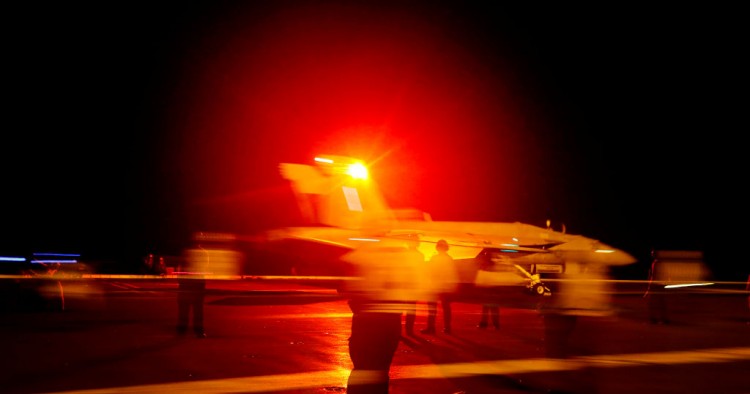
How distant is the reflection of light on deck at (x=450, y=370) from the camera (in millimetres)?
6328

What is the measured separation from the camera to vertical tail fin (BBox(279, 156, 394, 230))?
13.0 feet

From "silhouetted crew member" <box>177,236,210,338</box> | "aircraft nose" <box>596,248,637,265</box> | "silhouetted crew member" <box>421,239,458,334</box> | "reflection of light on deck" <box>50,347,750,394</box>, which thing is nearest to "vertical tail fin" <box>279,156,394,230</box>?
"aircraft nose" <box>596,248,637,265</box>

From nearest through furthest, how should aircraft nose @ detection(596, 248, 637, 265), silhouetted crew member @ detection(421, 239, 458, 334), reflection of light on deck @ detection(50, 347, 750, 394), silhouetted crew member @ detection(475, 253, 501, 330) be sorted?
1. aircraft nose @ detection(596, 248, 637, 265)
2. reflection of light on deck @ detection(50, 347, 750, 394)
3. silhouetted crew member @ detection(421, 239, 458, 334)
4. silhouetted crew member @ detection(475, 253, 501, 330)

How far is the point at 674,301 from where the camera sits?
72.6 feet

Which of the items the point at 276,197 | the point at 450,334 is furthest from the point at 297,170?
the point at 450,334

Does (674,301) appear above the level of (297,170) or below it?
below

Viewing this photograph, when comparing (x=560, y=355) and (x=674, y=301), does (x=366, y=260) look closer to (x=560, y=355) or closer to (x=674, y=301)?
(x=560, y=355)

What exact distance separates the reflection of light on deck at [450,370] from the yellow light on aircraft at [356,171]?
313cm

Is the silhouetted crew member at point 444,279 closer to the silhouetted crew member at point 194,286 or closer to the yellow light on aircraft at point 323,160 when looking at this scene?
the silhouetted crew member at point 194,286

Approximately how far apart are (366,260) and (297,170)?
2.66 feet

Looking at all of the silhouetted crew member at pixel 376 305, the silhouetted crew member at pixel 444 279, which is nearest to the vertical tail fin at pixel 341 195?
the silhouetted crew member at pixel 376 305

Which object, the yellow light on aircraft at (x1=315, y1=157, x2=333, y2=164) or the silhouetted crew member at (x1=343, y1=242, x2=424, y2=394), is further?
the yellow light on aircraft at (x1=315, y1=157, x2=333, y2=164)

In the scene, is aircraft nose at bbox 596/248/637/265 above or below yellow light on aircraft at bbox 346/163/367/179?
below

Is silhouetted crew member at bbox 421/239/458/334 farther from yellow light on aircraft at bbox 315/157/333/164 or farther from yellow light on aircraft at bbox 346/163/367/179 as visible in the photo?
yellow light on aircraft at bbox 315/157/333/164
